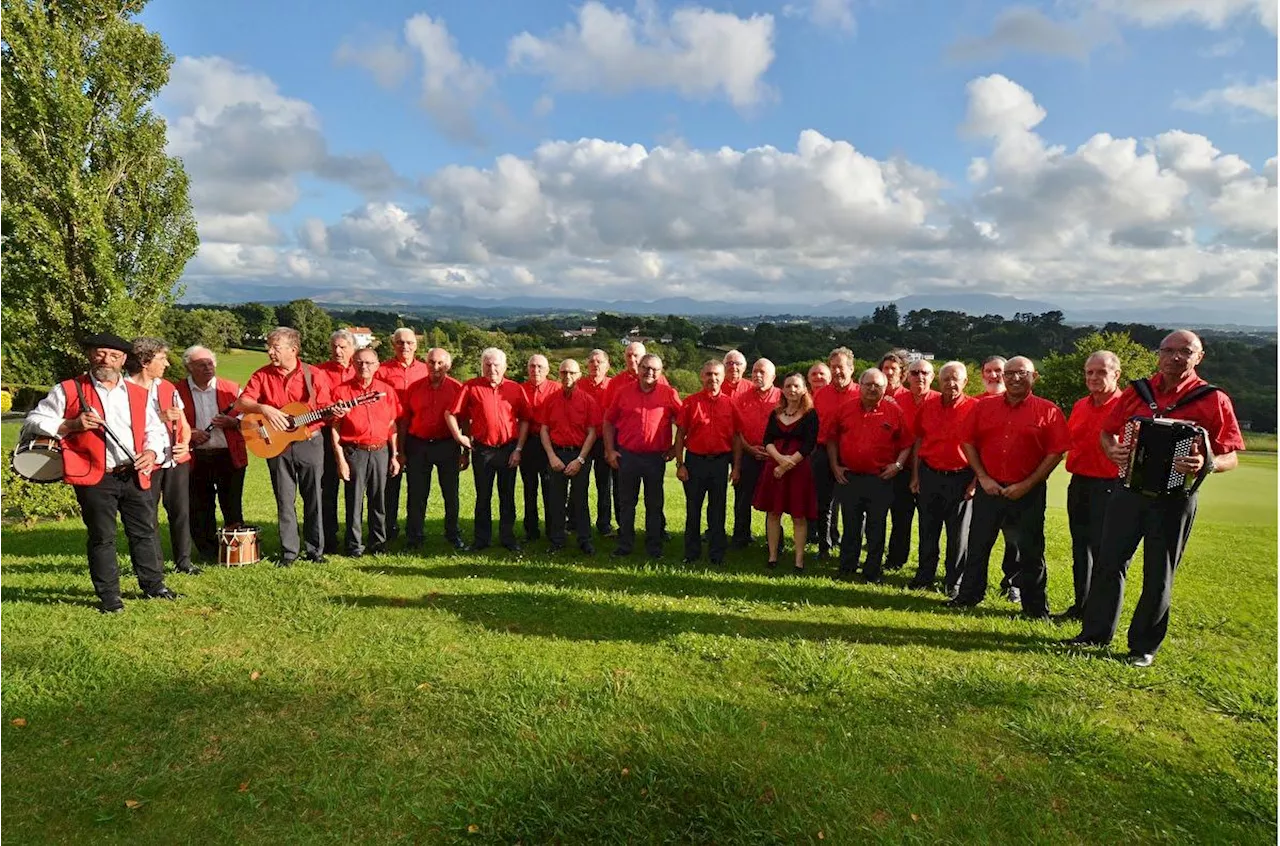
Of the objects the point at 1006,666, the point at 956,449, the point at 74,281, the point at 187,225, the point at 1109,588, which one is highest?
the point at 187,225

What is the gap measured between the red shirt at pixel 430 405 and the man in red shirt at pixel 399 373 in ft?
0.49

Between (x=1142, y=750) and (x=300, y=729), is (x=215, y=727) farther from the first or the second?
(x=1142, y=750)

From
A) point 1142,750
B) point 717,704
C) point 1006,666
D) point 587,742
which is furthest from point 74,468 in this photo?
point 1142,750

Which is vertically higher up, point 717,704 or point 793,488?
point 793,488

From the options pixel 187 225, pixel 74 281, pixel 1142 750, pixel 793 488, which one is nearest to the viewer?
pixel 1142 750

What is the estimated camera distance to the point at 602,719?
428 cm

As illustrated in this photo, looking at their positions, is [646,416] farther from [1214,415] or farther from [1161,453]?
[1214,415]

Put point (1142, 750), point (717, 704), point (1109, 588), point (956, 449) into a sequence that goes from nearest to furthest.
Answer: point (1142, 750)
point (717, 704)
point (1109, 588)
point (956, 449)

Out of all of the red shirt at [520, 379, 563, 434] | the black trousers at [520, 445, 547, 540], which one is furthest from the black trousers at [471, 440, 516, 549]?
the red shirt at [520, 379, 563, 434]

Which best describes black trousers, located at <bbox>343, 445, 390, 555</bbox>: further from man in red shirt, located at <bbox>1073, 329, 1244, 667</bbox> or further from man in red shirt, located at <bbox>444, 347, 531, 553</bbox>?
man in red shirt, located at <bbox>1073, 329, 1244, 667</bbox>

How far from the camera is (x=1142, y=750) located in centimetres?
413

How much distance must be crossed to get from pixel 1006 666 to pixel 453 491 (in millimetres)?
6258

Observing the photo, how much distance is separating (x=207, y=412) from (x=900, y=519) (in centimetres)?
821

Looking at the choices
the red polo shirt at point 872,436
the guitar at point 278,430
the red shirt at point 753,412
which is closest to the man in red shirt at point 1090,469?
the red polo shirt at point 872,436
